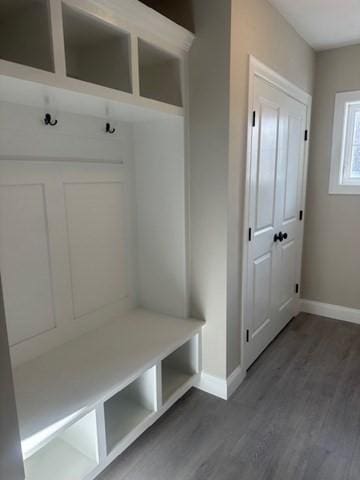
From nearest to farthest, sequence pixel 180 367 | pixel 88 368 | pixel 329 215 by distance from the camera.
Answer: pixel 88 368 → pixel 180 367 → pixel 329 215

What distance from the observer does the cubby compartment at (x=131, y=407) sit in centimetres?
170

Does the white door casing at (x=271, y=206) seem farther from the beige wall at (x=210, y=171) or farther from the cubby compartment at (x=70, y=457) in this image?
the cubby compartment at (x=70, y=457)

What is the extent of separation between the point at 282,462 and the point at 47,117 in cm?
206

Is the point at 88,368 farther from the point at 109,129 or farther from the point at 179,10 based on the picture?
the point at 179,10

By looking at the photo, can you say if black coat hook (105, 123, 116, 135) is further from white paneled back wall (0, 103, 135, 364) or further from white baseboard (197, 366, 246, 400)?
white baseboard (197, 366, 246, 400)

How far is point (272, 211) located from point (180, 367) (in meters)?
1.29

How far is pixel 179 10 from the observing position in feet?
6.07

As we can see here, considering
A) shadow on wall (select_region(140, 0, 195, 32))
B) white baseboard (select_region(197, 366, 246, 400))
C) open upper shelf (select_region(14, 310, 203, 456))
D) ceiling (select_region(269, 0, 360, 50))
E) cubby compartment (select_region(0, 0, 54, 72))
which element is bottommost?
white baseboard (select_region(197, 366, 246, 400))

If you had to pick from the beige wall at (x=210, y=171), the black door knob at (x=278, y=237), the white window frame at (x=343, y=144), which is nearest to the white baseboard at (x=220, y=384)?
the beige wall at (x=210, y=171)

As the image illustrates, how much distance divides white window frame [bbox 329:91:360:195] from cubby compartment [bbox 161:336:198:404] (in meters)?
1.96

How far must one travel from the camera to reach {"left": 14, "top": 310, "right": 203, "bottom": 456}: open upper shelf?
4.40 feet

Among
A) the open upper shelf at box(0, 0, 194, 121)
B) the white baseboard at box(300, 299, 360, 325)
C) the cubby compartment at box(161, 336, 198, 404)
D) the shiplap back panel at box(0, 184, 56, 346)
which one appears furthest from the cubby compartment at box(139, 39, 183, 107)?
the white baseboard at box(300, 299, 360, 325)

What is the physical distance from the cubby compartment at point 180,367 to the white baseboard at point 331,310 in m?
1.68

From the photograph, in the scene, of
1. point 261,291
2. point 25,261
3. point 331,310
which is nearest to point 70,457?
point 25,261
